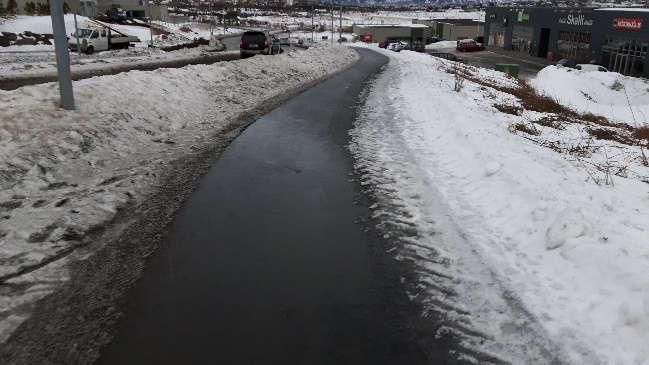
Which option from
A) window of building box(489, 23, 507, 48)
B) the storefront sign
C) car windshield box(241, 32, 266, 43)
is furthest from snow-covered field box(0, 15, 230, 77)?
window of building box(489, 23, 507, 48)

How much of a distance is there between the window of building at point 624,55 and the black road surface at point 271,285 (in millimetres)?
57580

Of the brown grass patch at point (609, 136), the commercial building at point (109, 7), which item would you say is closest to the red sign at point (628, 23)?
the brown grass patch at point (609, 136)

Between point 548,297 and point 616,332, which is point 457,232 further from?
point 616,332

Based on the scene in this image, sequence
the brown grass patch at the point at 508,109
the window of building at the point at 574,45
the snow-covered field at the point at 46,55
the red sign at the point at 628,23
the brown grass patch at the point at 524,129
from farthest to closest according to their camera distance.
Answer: the window of building at the point at 574,45 < the red sign at the point at 628,23 < the snow-covered field at the point at 46,55 < the brown grass patch at the point at 508,109 < the brown grass patch at the point at 524,129

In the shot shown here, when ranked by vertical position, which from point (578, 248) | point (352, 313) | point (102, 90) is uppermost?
point (102, 90)

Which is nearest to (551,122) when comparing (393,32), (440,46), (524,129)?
(524,129)

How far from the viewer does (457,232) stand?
683 cm

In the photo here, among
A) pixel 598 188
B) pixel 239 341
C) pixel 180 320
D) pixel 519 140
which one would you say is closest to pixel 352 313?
pixel 239 341

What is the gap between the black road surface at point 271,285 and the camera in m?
4.42

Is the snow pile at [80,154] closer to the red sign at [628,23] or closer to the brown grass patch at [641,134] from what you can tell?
the brown grass patch at [641,134]

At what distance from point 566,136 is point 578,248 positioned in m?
8.58

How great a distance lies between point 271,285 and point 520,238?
330 centimetres

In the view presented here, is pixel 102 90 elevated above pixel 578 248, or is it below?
above

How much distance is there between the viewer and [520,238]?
6.39 m
